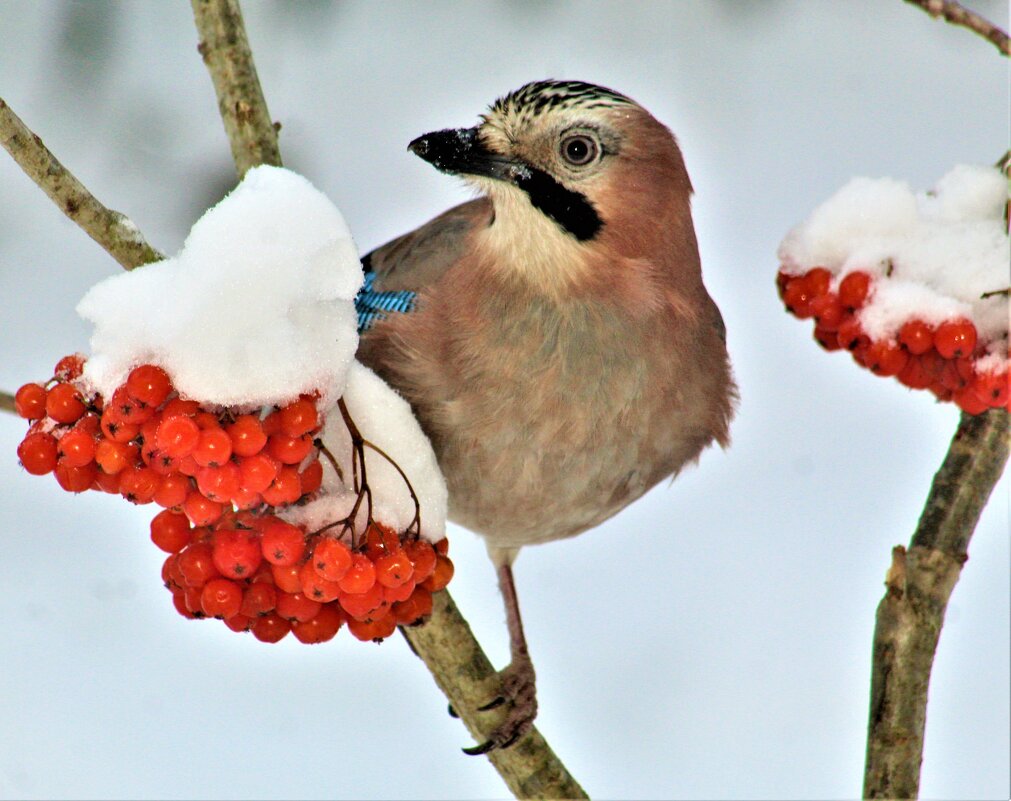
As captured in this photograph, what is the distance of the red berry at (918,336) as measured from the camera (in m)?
1.49

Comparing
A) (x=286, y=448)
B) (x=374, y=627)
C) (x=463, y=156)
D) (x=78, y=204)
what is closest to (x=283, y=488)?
(x=286, y=448)

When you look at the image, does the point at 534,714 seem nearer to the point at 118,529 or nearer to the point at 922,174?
the point at 118,529

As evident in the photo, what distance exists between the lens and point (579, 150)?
5.13 ft

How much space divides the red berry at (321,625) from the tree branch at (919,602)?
0.74 m

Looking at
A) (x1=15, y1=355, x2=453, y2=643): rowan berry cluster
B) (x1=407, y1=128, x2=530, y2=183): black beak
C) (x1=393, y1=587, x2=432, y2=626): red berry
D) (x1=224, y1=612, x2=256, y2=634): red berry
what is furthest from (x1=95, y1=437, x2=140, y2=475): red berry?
(x1=407, y1=128, x2=530, y2=183): black beak

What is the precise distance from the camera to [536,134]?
1544 mm

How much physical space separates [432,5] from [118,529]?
1.47m

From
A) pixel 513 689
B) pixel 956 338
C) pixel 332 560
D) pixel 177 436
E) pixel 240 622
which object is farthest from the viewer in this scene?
pixel 513 689

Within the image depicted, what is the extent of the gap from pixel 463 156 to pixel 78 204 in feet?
1.55

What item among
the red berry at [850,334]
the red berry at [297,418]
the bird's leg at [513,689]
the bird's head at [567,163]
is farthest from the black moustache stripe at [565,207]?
the bird's leg at [513,689]

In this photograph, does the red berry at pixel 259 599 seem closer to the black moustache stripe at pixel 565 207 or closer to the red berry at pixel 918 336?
the black moustache stripe at pixel 565 207

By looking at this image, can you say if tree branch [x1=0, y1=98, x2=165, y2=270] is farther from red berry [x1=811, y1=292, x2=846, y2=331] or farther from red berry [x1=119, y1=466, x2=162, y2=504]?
red berry [x1=811, y1=292, x2=846, y2=331]

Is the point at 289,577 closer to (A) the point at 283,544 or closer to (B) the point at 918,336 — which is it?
(A) the point at 283,544

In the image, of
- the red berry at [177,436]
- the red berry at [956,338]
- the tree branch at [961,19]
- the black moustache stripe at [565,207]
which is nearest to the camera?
the red berry at [177,436]
